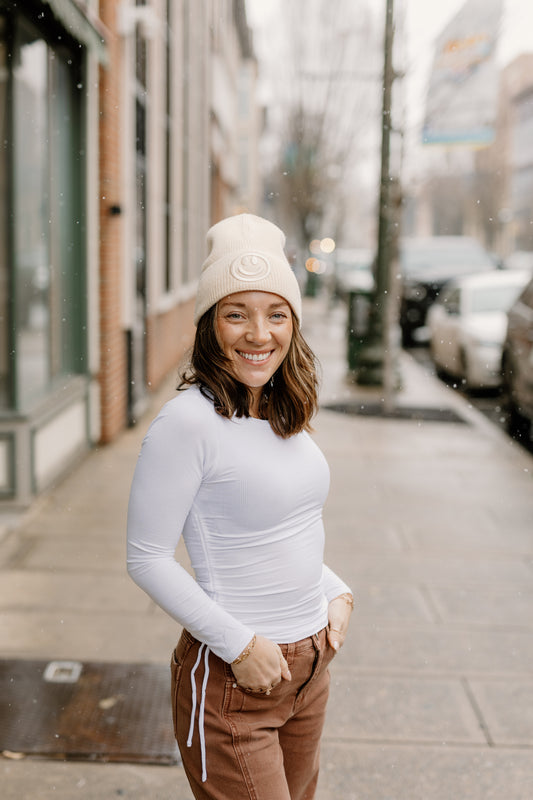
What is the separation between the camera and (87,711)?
11.9 ft

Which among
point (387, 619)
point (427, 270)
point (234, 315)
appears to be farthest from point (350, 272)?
point (234, 315)

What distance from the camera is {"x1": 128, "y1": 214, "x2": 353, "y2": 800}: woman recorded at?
1873 millimetres

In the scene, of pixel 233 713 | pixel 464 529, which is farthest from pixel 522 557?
pixel 233 713

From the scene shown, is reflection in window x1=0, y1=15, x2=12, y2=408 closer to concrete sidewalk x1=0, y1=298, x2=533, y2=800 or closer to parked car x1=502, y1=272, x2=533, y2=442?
concrete sidewalk x1=0, y1=298, x2=533, y2=800

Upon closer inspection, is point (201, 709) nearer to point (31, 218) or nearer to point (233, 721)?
point (233, 721)

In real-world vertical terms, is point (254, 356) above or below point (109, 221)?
below

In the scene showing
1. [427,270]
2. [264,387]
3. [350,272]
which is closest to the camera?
[264,387]

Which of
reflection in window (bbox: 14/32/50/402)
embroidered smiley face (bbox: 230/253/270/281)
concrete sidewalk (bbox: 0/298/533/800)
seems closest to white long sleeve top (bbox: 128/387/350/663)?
embroidered smiley face (bbox: 230/253/270/281)

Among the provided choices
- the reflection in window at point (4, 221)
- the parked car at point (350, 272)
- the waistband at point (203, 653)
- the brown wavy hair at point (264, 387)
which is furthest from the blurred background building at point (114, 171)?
the parked car at point (350, 272)

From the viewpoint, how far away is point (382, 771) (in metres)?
3.29

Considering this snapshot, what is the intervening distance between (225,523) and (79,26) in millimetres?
5473

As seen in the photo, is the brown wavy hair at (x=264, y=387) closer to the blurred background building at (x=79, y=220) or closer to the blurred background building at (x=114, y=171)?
the blurred background building at (x=114, y=171)

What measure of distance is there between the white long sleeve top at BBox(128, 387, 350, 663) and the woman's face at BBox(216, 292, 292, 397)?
0.33 feet

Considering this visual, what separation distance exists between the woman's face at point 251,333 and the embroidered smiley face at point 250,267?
1.7 inches
